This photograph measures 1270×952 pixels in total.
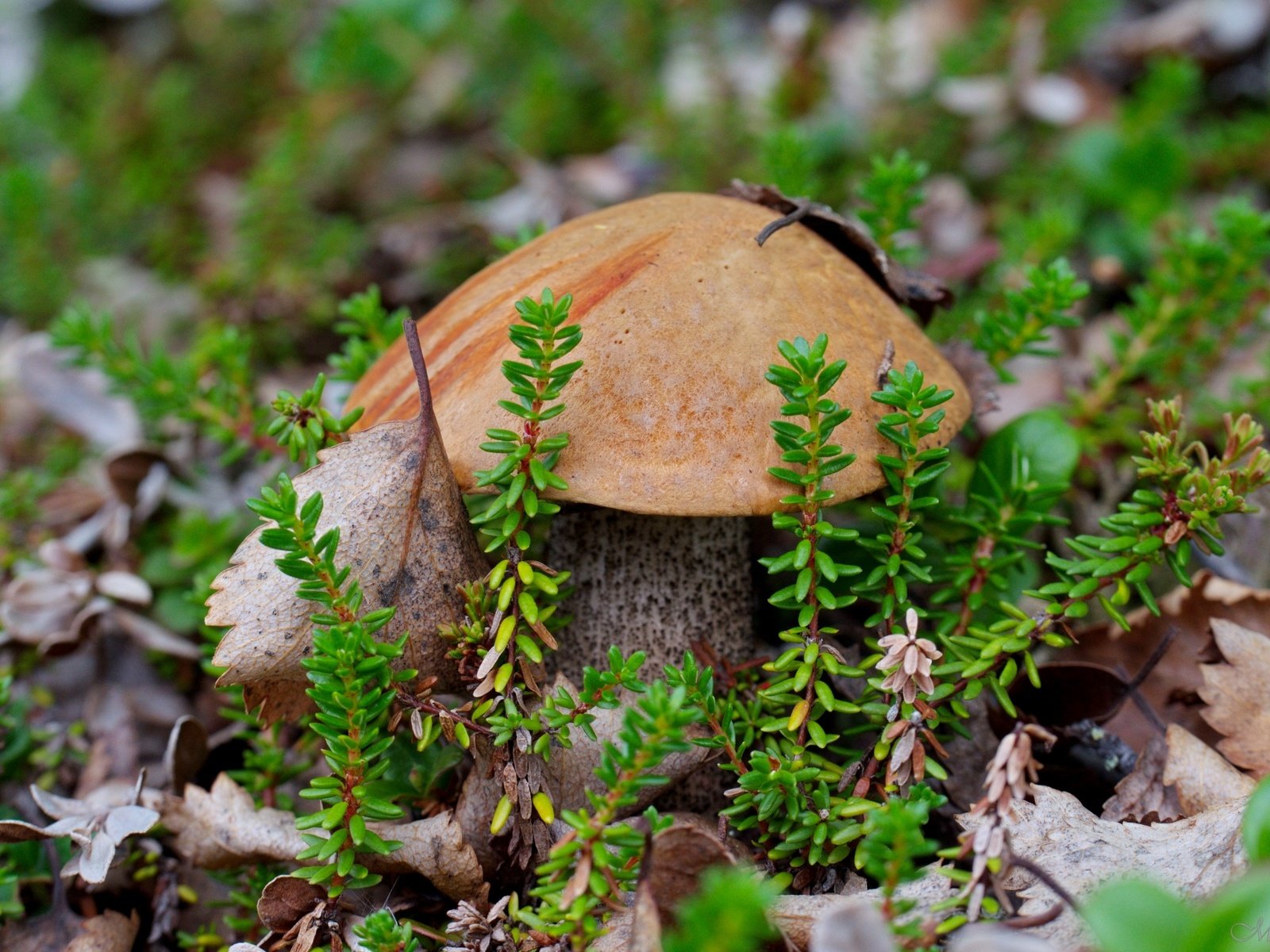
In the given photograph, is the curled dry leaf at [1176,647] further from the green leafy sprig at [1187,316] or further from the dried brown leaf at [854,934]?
the dried brown leaf at [854,934]

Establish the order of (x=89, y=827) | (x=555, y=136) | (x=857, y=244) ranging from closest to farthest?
(x=89, y=827) < (x=857, y=244) < (x=555, y=136)

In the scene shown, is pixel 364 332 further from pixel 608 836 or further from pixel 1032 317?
pixel 1032 317

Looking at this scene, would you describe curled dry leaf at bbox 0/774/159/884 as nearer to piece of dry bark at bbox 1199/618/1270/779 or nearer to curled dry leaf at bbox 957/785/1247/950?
curled dry leaf at bbox 957/785/1247/950

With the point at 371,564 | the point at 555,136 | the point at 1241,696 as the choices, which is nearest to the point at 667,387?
the point at 371,564

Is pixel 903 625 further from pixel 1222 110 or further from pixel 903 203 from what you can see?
pixel 1222 110

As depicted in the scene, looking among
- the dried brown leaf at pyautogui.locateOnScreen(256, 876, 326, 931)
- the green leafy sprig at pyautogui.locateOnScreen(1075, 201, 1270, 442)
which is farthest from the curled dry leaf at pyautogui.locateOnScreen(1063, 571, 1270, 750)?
the dried brown leaf at pyautogui.locateOnScreen(256, 876, 326, 931)

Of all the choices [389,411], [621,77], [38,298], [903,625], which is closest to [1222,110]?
[621,77]

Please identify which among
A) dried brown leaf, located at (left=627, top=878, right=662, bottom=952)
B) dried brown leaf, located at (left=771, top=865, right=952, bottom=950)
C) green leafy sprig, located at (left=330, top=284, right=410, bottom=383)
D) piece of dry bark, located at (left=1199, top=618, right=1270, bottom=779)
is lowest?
dried brown leaf, located at (left=771, top=865, right=952, bottom=950)
